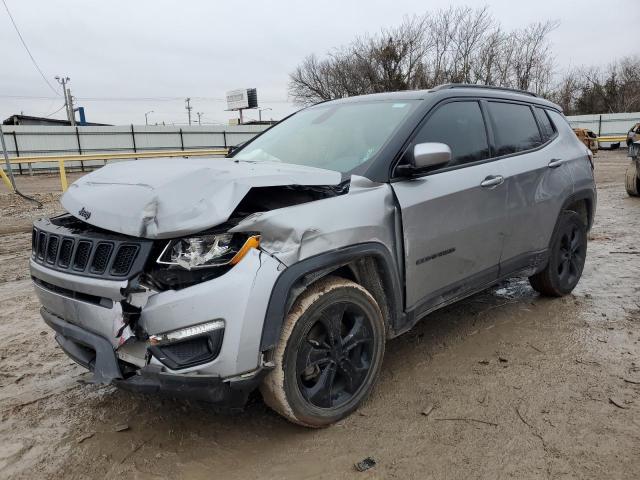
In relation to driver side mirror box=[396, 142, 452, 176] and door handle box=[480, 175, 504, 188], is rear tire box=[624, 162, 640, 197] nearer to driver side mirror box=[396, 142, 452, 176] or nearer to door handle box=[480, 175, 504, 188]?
door handle box=[480, 175, 504, 188]

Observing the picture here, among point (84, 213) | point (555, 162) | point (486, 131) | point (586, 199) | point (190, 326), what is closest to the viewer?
point (190, 326)

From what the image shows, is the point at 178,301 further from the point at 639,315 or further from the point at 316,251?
the point at 639,315

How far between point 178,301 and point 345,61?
1550 inches

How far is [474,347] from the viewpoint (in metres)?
3.57

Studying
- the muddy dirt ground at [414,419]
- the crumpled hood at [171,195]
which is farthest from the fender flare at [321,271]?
the muddy dirt ground at [414,419]

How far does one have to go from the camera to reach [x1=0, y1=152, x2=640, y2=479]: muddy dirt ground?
234cm

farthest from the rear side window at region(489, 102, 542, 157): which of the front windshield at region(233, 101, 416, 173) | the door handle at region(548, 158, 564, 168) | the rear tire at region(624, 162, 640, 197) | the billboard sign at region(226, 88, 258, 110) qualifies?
the billboard sign at region(226, 88, 258, 110)

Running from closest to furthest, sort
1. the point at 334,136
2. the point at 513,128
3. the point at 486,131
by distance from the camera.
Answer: the point at 334,136 → the point at 486,131 → the point at 513,128

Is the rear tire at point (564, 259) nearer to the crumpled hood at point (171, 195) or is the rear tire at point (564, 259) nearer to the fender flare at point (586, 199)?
the fender flare at point (586, 199)

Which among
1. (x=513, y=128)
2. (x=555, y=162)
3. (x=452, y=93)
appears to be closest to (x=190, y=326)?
(x=452, y=93)

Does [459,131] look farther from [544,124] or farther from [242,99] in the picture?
[242,99]

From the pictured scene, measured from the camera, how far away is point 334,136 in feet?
10.9

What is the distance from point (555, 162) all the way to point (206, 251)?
3130mm

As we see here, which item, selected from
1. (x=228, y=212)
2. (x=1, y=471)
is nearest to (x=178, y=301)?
(x=228, y=212)
